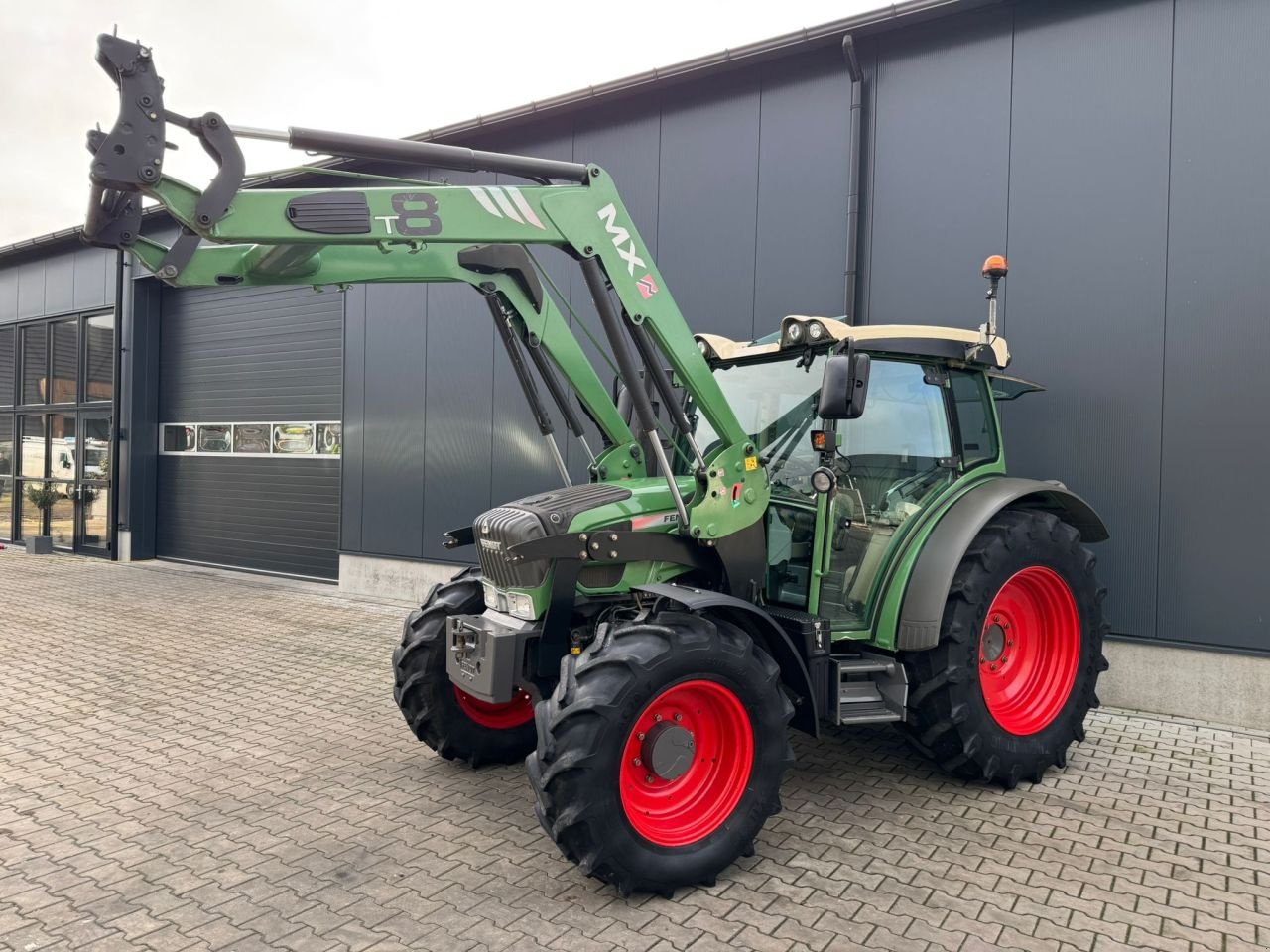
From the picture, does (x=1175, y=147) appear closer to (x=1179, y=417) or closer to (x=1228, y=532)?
(x=1179, y=417)

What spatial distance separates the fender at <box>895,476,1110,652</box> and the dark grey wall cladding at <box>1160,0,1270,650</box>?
1.54 meters

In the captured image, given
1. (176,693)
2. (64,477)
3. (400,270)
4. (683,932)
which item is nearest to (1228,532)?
(683,932)

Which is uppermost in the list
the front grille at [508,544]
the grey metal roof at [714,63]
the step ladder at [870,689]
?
the grey metal roof at [714,63]

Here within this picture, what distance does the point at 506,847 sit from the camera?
3619mm

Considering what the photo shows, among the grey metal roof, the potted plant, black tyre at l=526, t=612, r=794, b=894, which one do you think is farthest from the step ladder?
the potted plant

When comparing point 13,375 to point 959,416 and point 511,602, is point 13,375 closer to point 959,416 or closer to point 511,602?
point 511,602

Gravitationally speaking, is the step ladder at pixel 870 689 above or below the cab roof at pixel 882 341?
below

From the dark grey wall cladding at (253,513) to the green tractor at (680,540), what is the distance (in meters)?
7.24

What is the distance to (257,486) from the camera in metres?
12.1

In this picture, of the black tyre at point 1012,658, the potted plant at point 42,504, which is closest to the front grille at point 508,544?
the black tyre at point 1012,658

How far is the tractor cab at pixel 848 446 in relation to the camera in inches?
162

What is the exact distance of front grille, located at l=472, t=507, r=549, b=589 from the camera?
376cm

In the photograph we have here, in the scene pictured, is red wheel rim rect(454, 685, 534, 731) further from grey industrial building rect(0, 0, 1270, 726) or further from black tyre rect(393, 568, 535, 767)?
grey industrial building rect(0, 0, 1270, 726)

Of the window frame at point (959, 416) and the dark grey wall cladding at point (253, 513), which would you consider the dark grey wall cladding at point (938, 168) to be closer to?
Answer: the window frame at point (959, 416)
